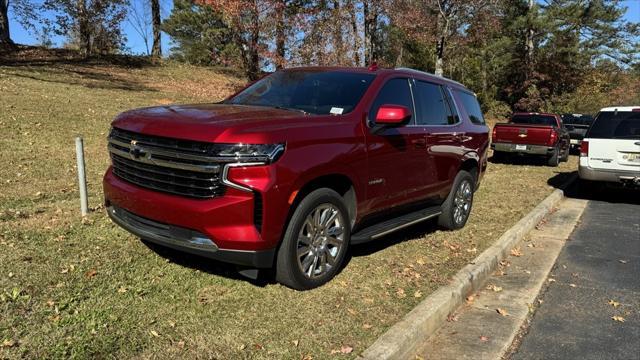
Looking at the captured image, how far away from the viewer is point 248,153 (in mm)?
3928

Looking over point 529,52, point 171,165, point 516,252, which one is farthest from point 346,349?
point 529,52

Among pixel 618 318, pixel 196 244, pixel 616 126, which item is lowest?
pixel 618 318

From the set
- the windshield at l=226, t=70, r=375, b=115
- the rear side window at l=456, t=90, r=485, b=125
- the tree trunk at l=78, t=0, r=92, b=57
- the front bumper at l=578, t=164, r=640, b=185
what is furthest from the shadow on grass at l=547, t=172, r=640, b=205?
the tree trunk at l=78, t=0, r=92, b=57

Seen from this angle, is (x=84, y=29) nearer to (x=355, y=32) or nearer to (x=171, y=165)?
(x=355, y=32)

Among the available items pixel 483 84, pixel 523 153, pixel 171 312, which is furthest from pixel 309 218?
pixel 483 84

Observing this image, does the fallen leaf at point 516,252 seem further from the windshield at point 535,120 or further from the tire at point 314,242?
the windshield at point 535,120

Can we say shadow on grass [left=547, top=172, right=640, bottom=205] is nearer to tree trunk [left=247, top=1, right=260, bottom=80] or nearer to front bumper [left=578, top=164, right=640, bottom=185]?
front bumper [left=578, top=164, right=640, bottom=185]

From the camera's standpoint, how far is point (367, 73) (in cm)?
558

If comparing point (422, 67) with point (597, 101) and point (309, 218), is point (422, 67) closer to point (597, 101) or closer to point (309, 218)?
point (597, 101)

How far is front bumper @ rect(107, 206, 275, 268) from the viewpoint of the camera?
402cm

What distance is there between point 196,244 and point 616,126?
29.6 ft

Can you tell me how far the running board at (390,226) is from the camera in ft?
16.6

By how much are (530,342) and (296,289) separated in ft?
6.21


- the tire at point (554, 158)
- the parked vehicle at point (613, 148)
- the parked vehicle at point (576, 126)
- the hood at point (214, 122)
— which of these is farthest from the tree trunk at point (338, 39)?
the hood at point (214, 122)
